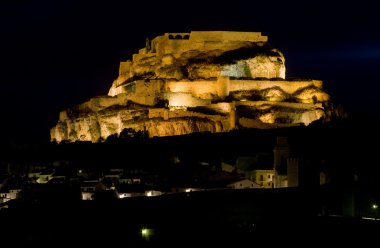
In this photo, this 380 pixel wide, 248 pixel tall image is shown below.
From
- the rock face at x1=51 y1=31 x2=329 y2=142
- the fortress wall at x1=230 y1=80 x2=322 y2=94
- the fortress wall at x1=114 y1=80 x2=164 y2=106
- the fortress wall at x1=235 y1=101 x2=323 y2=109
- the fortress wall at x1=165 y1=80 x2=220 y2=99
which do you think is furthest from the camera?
the fortress wall at x1=230 y1=80 x2=322 y2=94

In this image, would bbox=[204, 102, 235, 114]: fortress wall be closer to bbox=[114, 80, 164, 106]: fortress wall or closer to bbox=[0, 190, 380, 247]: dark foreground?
bbox=[114, 80, 164, 106]: fortress wall

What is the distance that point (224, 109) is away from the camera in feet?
199

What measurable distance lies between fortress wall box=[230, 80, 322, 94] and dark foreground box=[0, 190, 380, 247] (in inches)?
1586

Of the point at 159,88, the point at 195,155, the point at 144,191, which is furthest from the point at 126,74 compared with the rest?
the point at 144,191

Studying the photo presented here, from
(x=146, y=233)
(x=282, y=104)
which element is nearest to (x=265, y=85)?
(x=282, y=104)

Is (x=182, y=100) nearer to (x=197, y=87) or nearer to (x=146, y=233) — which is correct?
(x=197, y=87)

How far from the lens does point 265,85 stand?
2667 inches

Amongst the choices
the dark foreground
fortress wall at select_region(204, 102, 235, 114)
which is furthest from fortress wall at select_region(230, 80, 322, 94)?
the dark foreground

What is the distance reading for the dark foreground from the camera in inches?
739

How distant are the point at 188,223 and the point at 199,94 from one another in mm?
44575

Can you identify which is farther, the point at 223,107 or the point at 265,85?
the point at 265,85

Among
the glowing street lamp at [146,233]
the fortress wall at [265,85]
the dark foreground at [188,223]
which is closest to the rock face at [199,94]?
the fortress wall at [265,85]

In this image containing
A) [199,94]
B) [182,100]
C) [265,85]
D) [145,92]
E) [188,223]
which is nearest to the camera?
[188,223]

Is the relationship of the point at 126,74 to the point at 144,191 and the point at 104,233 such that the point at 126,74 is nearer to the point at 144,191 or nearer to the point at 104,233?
the point at 144,191
